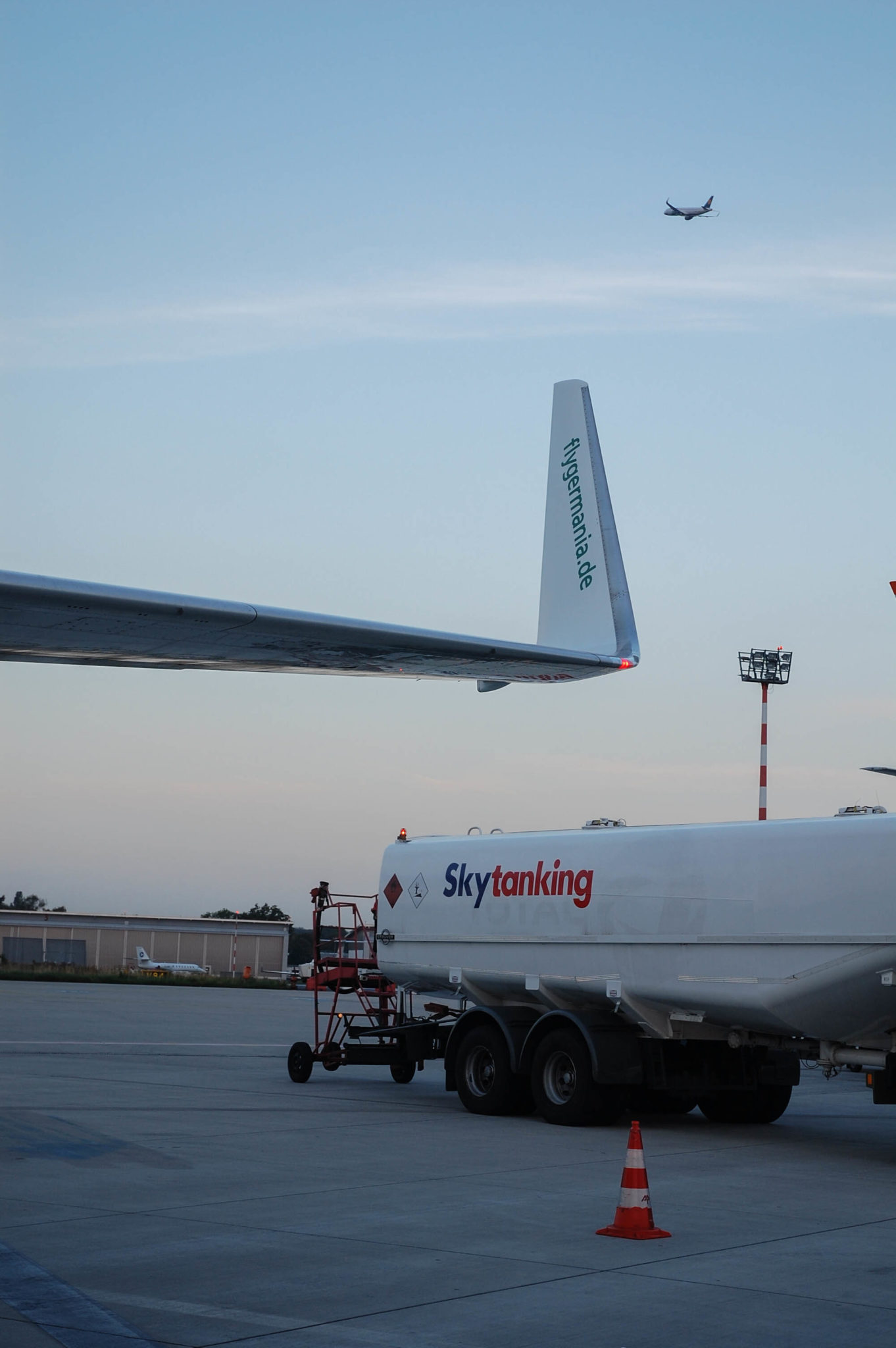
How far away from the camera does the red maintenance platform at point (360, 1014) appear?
1911 cm

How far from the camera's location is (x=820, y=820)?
14.1 m

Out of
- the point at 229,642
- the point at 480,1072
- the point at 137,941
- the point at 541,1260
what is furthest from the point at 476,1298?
the point at 137,941

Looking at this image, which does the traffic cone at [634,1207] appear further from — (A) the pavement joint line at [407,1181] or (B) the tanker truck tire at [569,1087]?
(B) the tanker truck tire at [569,1087]

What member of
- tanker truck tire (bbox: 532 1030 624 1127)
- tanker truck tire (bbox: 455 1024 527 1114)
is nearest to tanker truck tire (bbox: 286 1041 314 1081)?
tanker truck tire (bbox: 455 1024 527 1114)

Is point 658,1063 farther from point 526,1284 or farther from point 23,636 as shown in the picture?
point 23,636

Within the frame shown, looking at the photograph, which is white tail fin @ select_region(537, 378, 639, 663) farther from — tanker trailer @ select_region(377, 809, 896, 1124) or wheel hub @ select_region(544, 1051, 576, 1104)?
wheel hub @ select_region(544, 1051, 576, 1104)

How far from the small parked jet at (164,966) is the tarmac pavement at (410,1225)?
69.3 metres

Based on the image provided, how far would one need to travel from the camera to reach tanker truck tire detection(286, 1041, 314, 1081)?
19516 mm

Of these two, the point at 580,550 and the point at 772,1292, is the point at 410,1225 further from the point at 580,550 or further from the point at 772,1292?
the point at 580,550

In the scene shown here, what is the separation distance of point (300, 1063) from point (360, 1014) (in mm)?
1137

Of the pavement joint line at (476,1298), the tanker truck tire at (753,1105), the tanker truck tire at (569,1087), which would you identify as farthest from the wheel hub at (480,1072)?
the pavement joint line at (476,1298)

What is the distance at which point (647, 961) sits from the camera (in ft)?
50.8

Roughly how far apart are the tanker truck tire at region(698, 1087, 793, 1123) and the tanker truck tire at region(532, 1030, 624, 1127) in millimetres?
1505

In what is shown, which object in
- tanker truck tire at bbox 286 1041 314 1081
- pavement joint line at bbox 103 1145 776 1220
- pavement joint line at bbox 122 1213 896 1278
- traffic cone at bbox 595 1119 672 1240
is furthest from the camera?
tanker truck tire at bbox 286 1041 314 1081
